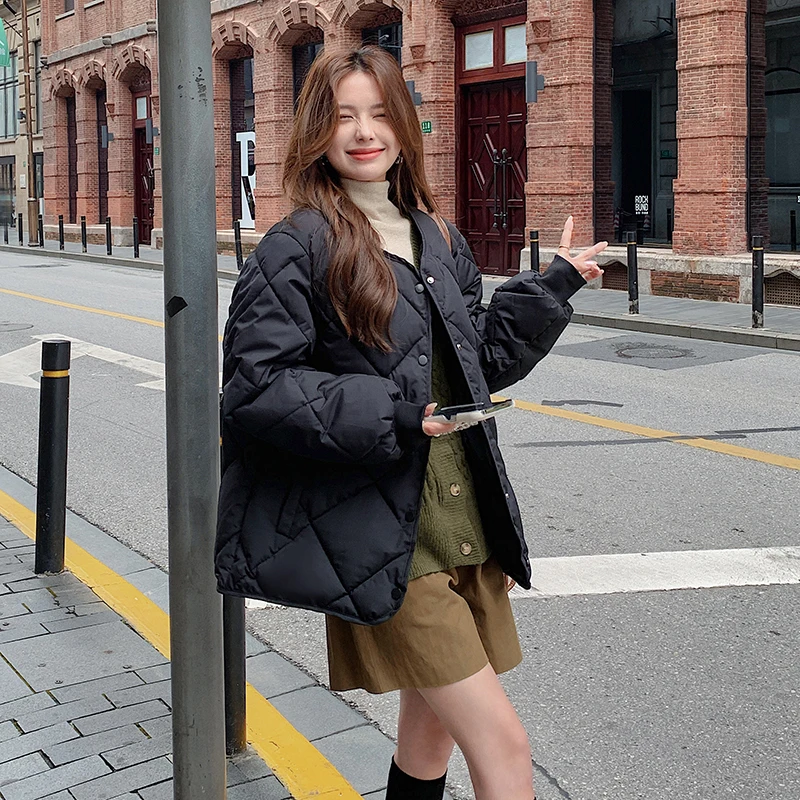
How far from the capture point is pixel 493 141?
840 inches

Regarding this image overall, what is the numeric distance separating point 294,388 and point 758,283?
11.9 m

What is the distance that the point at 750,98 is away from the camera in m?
16.9

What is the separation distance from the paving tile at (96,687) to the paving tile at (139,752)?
1.32 feet

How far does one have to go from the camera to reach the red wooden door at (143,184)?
3309cm

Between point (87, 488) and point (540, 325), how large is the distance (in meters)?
4.91

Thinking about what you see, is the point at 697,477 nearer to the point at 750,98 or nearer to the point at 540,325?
the point at 540,325

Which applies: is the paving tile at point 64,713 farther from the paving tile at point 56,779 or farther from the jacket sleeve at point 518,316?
the jacket sleeve at point 518,316

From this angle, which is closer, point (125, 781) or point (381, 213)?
point (381, 213)

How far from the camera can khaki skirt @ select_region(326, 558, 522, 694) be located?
2500mm

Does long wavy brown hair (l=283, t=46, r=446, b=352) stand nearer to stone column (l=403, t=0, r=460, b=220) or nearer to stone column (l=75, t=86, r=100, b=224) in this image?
stone column (l=403, t=0, r=460, b=220)

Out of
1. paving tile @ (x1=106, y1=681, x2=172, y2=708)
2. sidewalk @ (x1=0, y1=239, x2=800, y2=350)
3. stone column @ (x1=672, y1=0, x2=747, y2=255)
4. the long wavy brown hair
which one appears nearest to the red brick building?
stone column @ (x1=672, y1=0, x2=747, y2=255)

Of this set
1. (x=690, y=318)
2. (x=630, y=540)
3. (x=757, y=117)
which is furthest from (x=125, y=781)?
(x=757, y=117)

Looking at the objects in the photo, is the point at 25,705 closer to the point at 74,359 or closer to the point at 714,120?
the point at 74,359

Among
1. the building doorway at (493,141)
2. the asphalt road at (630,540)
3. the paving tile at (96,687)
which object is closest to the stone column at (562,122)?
the building doorway at (493,141)
